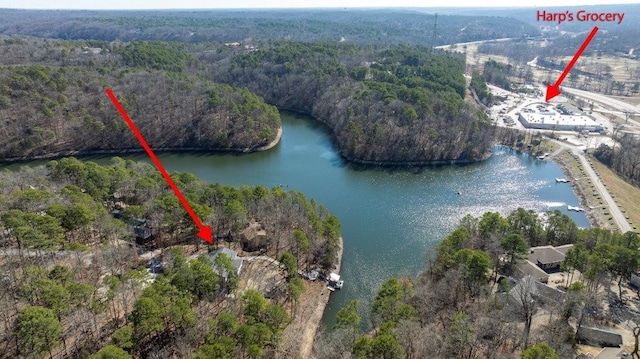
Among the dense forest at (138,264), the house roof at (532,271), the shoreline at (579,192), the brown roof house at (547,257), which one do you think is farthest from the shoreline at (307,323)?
the shoreline at (579,192)

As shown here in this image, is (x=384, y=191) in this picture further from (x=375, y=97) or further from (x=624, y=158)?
(x=624, y=158)

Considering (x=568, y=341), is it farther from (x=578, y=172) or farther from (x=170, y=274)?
(x=578, y=172)

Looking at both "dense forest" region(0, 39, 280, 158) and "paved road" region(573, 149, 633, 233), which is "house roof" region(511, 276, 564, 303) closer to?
"paved road" region(573, 149, 633, 233)

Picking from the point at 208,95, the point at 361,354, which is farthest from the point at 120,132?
the point at 361,354

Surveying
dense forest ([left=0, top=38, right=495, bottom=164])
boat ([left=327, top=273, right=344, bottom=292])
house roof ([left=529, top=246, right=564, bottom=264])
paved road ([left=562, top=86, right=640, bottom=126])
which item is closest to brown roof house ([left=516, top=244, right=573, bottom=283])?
house roof ([left=529, top=246, right=564, bottom=264])

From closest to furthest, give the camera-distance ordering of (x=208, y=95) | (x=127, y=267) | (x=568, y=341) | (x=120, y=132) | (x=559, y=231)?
(x=568, y=341), (x=127, y=267), (x=559, y=231), (x=120, y=132), (x=208, y=95)

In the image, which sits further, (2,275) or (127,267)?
(127,267)

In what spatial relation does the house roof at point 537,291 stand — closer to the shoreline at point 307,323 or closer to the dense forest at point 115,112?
the shoreline at point 307,323
